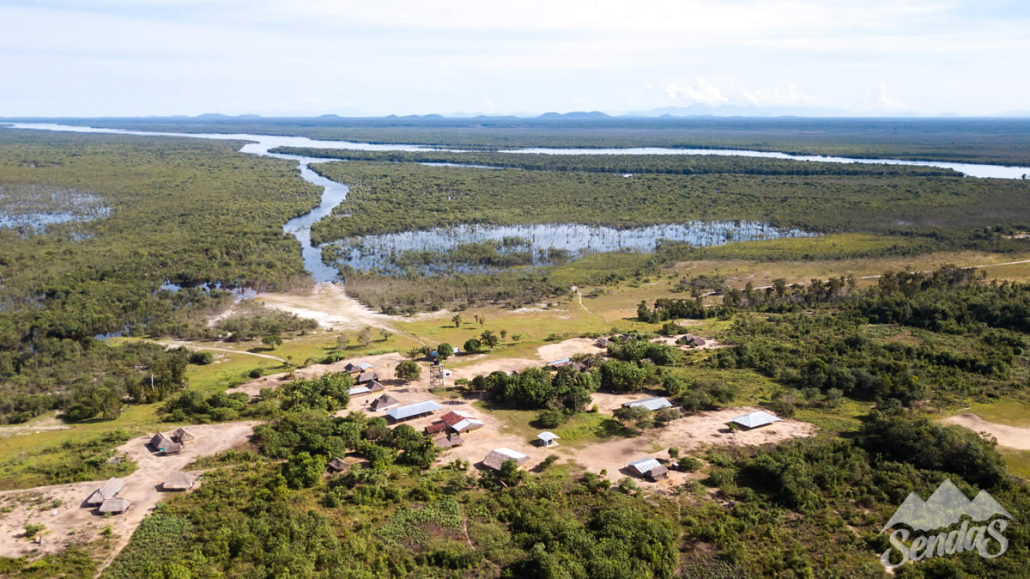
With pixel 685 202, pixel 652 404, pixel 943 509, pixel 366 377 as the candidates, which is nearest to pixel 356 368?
pixel 366 377

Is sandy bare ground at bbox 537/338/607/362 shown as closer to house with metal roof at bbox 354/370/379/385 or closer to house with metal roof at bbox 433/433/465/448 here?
house with metal roof at bbox 354/370/379/385

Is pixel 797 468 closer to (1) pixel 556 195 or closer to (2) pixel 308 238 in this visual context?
(2) pixel 308 238

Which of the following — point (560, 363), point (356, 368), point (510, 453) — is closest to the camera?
point (510, 453)

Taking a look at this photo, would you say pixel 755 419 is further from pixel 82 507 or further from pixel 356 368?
pixel 82 507

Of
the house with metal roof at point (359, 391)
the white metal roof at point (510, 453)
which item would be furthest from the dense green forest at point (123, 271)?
the white metal roof at point (510, 453)

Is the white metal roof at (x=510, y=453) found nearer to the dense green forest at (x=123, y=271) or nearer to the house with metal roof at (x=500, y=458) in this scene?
the house with metal roof at (x=500, y=458)

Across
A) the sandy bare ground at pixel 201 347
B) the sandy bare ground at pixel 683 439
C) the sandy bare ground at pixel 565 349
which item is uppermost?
the sandy bare ground at pixel 565 349
